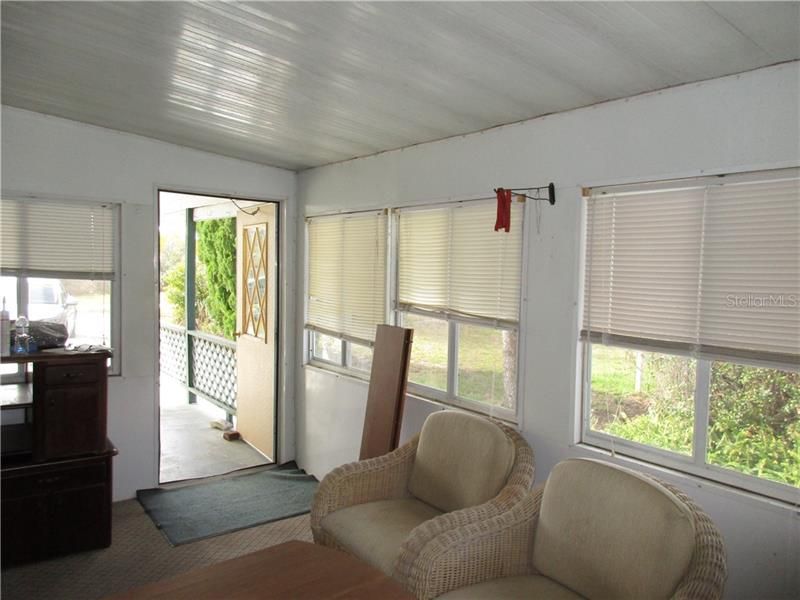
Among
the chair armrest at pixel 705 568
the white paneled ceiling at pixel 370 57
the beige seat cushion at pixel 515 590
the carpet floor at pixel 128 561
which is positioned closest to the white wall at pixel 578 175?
the white paneled ceiling at pixel 370 57

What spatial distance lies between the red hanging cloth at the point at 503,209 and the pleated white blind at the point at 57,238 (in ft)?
9.31

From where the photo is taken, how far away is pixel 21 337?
11.2 ft

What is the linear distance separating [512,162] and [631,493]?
1725mm

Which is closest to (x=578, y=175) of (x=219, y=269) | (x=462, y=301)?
(x=462, y=301)

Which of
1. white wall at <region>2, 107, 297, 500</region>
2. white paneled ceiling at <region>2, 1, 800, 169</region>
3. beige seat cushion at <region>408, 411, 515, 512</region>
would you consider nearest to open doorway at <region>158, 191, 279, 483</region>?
white wall at <region>2, 107, 297, 500</region>

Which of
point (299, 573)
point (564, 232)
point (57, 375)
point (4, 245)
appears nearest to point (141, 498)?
point (57, 375)

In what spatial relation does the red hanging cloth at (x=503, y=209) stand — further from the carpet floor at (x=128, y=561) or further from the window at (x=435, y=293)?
the carpet floor at (x=128, y=561)

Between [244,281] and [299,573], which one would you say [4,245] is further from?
[299,573]

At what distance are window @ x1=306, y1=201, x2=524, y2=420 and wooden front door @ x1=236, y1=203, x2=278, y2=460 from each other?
2.06 feet

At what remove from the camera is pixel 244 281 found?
223 inches

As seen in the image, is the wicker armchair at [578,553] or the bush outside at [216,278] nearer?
the wicker armchair at [578,553]

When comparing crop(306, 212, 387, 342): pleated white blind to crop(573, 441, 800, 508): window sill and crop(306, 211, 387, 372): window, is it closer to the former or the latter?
crop(306, 211, 387, 372): window

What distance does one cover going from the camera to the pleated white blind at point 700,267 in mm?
2033

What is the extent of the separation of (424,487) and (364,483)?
1.02 feet
